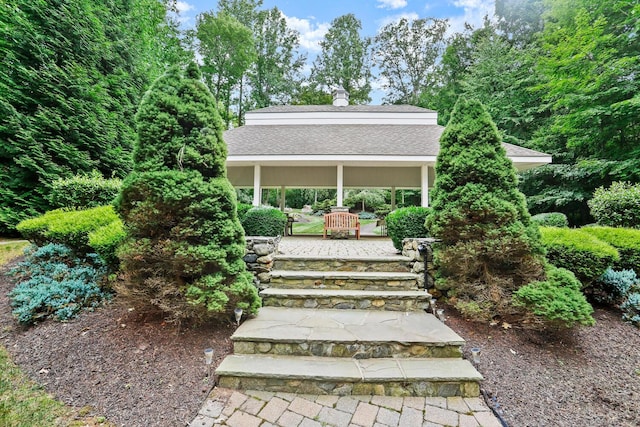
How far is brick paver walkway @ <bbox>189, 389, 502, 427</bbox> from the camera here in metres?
2.06

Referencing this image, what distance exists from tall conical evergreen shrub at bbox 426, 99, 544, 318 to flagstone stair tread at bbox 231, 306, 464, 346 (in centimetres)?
67

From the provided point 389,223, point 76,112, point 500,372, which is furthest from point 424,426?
point 76,112

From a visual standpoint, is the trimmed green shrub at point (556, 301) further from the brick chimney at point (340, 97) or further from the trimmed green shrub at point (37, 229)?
the brick chimney at point (340, 97)

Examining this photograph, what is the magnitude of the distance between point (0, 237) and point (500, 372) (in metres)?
9.36

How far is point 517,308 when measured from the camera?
10.3 ft

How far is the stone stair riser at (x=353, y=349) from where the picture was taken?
2705mm

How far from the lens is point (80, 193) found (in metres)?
5.42

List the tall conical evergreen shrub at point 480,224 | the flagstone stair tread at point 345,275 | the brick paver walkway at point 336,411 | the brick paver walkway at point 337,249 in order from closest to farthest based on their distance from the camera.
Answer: the brick paver walkway at point 336,411, the tall conical evergreen shrub at point 480,224, the flagstone stair tread at point 345,275, the brick paver walkway at point 337,249

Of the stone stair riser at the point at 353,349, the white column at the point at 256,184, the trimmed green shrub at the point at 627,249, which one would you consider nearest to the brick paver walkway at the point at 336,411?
the stone stair riser at the point at 353,349

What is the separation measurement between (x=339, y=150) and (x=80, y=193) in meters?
6.66

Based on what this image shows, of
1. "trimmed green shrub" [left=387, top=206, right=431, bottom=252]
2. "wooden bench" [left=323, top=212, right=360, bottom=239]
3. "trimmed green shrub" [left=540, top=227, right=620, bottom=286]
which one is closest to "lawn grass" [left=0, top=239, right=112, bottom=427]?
"trimmed green shrub" [left=387, top=206, right=431, bottom=252]

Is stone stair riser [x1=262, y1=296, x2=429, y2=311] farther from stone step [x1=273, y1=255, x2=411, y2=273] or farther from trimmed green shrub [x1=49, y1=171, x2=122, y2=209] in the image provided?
trimmed green shrub [x1=49, y1=171, x2=122, y2=209]

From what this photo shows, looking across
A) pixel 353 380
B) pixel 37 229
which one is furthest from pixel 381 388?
pixel 37 229

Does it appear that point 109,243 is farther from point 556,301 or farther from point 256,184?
point 256,184
